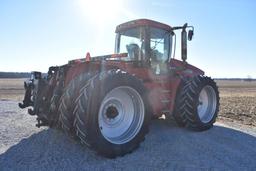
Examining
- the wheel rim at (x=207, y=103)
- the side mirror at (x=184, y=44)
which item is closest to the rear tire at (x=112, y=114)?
the side mirror at (x=184, y=44)

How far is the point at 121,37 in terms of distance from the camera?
26.1 feet

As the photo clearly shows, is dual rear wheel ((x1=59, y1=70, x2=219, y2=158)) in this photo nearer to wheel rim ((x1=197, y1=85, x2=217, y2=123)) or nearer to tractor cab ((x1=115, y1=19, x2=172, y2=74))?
tractor cab ((x1=115, y1=19, x2=172, y2=74))

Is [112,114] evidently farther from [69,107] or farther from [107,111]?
[69,107]

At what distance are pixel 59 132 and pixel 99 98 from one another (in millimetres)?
2297

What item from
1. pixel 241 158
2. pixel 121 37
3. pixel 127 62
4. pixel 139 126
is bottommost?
pixel 241 158

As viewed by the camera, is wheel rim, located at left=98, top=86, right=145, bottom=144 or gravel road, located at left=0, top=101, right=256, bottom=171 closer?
gravel road, located at left=0, top=101, right=256, bottom=171

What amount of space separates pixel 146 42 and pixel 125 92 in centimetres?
180

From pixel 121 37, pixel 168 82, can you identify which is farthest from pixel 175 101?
pixel 121 37

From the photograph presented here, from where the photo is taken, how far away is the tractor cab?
283 inches

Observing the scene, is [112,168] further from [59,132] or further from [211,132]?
[211,132]

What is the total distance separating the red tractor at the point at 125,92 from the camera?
16.9 feet

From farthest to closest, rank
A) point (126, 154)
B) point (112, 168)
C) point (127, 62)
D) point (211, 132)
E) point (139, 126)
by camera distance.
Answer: point (211, 132) < point (127, 62) < point (139, 126) < point (126, 154) < point (112, 168)

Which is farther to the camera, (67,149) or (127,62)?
(127,62)

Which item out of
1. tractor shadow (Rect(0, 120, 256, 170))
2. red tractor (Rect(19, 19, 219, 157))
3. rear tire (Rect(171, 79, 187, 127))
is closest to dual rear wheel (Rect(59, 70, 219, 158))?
red tractor (Rect(19, 19, 219, 157))
